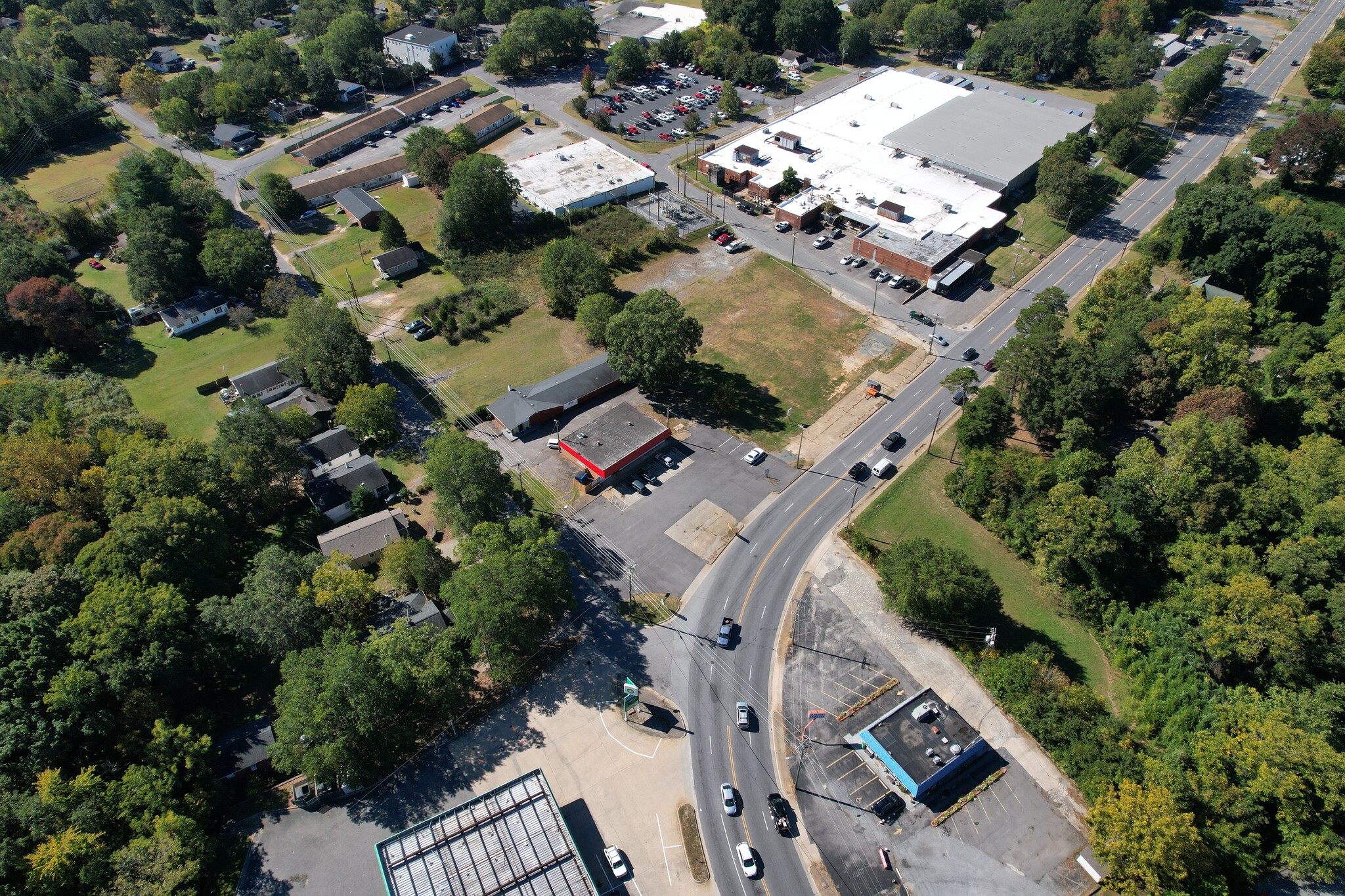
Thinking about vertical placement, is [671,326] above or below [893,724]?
above

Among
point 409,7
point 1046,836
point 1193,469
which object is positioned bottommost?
point 1046,836

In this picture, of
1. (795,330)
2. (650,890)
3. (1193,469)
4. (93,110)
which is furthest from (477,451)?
(93,110)

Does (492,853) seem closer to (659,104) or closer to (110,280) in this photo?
(110,280)

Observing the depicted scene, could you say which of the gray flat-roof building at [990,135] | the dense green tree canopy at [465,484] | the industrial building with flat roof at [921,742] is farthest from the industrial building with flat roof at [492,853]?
the gray flat-roof building at [990,135]

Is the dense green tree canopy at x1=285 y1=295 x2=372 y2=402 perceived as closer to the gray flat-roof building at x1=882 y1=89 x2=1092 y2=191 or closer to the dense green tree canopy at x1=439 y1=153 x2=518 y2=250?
the dense green tree canopy at x1=439 y1=153 x2=518 y2=250

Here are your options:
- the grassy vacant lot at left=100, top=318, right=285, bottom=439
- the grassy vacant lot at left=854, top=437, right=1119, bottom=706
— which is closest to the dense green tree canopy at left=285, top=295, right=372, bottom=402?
the grassy vacant lot at left=100, top=318, right=285, bottom=439

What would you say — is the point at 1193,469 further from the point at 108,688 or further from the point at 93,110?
the point at 93,110

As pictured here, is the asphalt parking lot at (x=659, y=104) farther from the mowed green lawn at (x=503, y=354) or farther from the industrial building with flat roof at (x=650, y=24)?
the mowed green lawn at (x=503, y=354)
